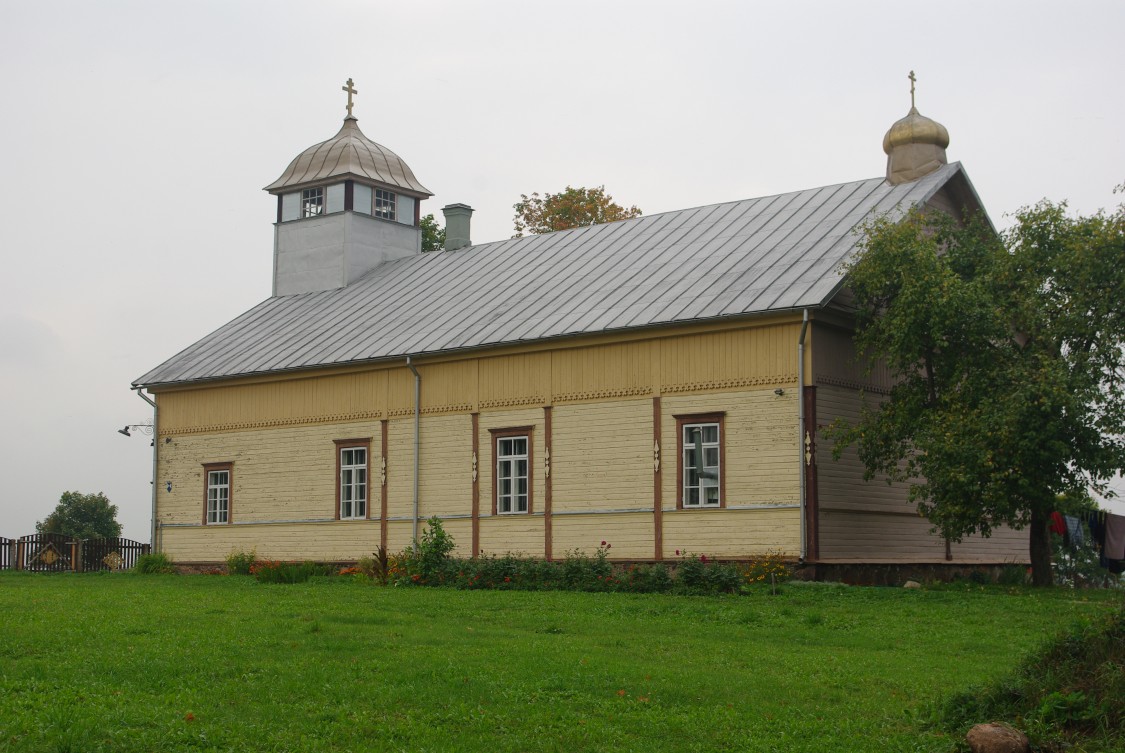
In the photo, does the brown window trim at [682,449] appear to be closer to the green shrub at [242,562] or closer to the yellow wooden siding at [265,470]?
the yellow wooden siding at [265,470]

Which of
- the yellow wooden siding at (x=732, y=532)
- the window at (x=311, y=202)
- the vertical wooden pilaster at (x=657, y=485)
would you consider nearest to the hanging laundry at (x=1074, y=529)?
the yellow wooden siding at (x=732, y=532)

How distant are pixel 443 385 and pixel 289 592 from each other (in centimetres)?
695

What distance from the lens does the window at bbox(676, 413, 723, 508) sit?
2309 cm

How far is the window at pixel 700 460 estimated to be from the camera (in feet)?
75.8

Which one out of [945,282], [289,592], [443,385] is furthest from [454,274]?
[945,282]

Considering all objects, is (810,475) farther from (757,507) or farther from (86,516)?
(86,516)

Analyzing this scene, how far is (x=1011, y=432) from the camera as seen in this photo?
63.0 ft

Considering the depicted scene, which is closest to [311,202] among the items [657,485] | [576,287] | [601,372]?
[576,287]

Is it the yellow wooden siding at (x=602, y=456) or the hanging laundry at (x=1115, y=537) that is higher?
the yellow wooden siding at (x=602, y=456)

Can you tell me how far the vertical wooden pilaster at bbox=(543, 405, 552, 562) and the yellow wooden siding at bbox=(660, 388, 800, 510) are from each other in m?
2.77

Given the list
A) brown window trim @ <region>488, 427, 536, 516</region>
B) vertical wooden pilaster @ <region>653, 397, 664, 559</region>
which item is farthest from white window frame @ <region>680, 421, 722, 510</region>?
brown window trim @ <region>488, 427, 536, 516</region>

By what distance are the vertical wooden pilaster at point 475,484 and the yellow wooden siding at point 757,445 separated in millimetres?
4532

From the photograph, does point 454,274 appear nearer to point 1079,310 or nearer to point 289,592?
point 289,592

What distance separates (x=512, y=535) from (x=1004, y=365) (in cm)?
985
